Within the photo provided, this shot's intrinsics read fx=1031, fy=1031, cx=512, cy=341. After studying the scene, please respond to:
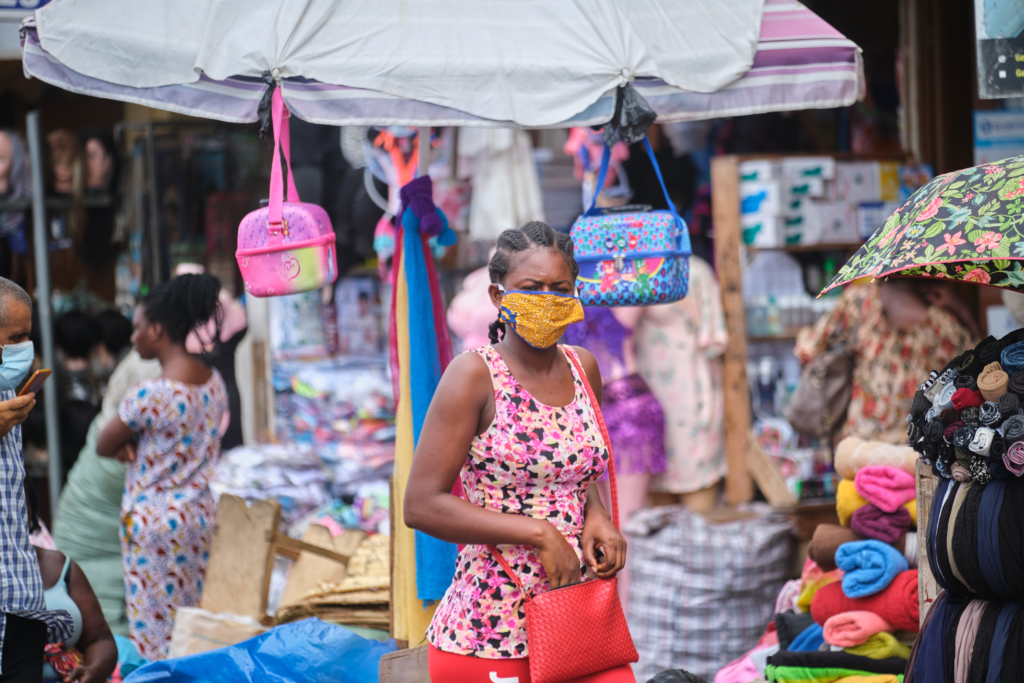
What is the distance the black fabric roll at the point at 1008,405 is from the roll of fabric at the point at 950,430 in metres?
0.11

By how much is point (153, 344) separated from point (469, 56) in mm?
2251

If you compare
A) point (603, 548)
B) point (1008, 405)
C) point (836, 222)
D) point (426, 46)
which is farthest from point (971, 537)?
point (836, 222)

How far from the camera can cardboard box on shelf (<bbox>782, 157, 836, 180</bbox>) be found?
5953 millimetres

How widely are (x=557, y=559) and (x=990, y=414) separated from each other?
1.13 meters

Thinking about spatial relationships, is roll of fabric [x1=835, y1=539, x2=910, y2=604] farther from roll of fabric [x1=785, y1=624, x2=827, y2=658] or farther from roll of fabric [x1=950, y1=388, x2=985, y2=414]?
roll of fabric [x1=950, y1=388, x2=985, y2=414]

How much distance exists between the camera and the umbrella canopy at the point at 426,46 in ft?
11.2

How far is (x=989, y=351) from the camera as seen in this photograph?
266 cm

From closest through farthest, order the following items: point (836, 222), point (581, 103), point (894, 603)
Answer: point (894, 603) < point (581, 103) < point (836, 222)

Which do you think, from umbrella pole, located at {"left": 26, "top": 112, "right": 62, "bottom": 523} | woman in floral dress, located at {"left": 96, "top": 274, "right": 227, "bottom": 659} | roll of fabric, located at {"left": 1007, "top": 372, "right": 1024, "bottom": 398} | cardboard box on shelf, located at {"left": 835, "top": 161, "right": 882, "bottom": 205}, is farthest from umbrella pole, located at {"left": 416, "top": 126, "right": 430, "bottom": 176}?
umbrella pole, located at {"left": 26, "top": 112, "right": 62, "bottom": 523}

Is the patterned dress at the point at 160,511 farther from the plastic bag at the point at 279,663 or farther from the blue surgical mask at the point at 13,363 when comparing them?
the blue surgical mask at the point at 13,363

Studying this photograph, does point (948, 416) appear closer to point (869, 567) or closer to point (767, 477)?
point (869, 567)

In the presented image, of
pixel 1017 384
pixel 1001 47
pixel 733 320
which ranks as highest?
pixel 1001 47

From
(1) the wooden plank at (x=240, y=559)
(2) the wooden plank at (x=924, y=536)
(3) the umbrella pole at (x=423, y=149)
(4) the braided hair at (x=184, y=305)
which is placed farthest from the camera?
(4) the braided hair at (x=184, y=305)

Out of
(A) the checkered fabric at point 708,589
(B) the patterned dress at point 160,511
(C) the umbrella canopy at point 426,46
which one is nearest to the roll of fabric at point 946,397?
(C) the umbrella canopy at point 426,46
